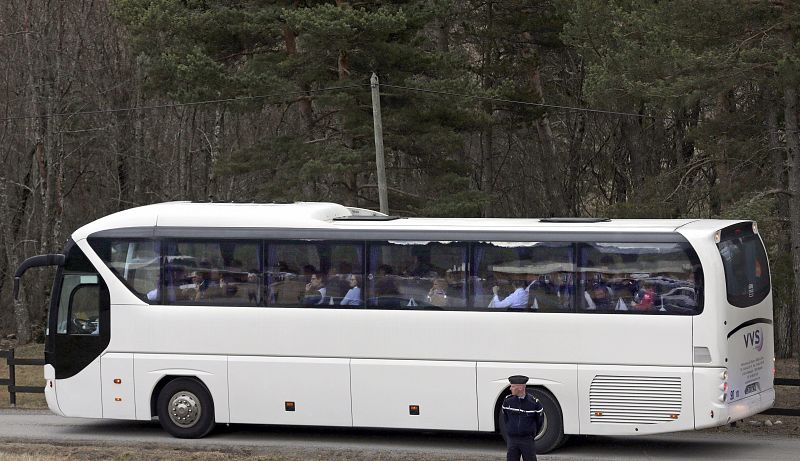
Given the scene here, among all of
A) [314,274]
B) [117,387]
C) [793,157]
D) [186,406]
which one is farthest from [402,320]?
[793,157]

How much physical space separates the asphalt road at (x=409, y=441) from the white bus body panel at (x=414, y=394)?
41 cm

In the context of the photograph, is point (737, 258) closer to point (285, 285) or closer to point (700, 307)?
point (700, 307)

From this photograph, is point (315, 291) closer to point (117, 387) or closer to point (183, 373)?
point (183, 373)

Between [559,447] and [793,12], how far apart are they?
9.71m

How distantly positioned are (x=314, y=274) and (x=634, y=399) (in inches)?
181

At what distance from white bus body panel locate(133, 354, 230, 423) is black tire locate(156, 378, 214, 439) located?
0.50 ft

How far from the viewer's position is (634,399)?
1440 centimetres

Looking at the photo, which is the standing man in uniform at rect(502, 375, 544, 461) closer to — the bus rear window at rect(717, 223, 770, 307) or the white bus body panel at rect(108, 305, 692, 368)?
the white bus body panel at rect(108, 305, 692, 368)

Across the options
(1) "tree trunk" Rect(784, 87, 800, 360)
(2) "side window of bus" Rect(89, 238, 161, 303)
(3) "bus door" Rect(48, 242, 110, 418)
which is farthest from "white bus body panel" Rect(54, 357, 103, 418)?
(1) "tree trunk" Rect(784, 87, 800, 360)

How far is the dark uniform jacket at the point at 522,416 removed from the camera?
11992 mm

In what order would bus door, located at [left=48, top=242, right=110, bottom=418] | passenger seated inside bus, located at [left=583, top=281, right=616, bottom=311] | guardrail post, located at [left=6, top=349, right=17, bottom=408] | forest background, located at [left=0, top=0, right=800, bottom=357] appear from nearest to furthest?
passenger seated inside bus, located at [left=583, top=281, right=616, bottom=311], bus door, located at [left=48, top=242, right=110, bottom=418], guardrail post, located at [left=6, top=349, right=17, bottom=408], forest background, located at [left=0, top=0, right=800, bottom=357]

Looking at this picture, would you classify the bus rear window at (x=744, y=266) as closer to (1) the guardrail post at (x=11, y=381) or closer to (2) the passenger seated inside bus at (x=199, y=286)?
(2) the passenger seated inside bus at (x=199, y=286)

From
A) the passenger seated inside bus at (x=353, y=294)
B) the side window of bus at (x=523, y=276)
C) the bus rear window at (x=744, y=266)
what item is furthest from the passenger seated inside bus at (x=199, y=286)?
the bus rear window at (x=744, y=266)

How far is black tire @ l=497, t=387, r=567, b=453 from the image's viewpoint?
48.7 ft
